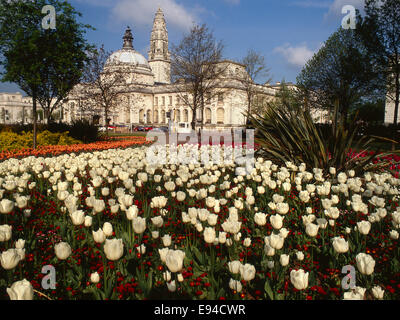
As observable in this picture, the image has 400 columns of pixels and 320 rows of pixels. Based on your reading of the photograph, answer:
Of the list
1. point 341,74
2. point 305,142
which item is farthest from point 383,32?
point 305,142

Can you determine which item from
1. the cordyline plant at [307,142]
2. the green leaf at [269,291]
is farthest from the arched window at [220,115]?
the green leaf at [269,291]

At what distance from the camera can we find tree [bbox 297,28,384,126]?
19891mm

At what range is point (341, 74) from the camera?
2164cm

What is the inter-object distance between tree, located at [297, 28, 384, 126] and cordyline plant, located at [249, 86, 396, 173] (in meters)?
14.4

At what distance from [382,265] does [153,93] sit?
95032 millimetres

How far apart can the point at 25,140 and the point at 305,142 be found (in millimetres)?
12203

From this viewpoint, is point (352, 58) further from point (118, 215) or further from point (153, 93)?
point (153, 93)

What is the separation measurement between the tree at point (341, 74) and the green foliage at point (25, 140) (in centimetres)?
1684

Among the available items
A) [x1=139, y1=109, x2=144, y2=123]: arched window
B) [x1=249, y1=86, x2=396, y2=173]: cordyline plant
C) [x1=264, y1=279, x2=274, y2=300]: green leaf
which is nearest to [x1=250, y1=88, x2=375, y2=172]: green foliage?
[x1=249, y1=86, x2=396, y2=173]: cordyline plant

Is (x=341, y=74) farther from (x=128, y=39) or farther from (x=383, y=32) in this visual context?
(x=128, y=39)

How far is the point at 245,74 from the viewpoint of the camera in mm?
36906

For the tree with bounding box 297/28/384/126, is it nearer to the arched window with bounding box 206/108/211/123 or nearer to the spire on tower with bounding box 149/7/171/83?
the arched window with bounding box 206/108/211/123

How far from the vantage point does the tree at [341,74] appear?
19891 millimetres
